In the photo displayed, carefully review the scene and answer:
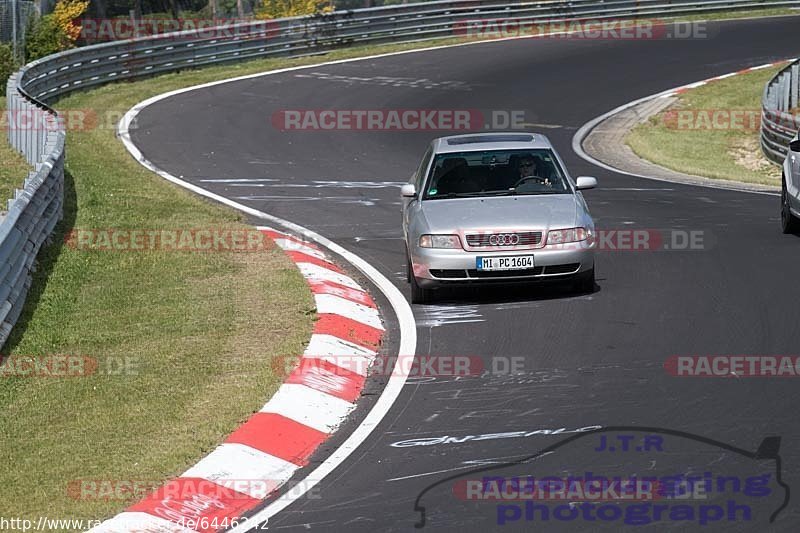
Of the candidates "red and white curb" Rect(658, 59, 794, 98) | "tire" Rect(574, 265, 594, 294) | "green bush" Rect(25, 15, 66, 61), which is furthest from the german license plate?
"green bush" Rect(25, 15, 66, 61)

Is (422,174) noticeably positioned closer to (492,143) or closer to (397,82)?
(492,143)

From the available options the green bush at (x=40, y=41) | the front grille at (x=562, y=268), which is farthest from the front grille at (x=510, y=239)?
the green bush at (x=40, y=41)

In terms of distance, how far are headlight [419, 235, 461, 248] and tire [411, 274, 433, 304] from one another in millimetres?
332

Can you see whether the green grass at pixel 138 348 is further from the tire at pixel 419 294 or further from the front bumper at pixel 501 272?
the front bumper at pixel 501 272

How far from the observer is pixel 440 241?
12.1 meters

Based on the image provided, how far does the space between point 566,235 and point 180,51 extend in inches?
908

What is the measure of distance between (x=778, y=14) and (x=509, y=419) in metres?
40.5

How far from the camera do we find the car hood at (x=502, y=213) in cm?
1203

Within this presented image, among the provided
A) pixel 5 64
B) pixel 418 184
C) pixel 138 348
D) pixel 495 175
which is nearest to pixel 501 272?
pixel 495 175

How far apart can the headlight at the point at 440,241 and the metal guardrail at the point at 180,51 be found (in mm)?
3677

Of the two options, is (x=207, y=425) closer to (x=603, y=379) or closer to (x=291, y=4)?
(x=603, y=379)

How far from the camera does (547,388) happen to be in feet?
30.0

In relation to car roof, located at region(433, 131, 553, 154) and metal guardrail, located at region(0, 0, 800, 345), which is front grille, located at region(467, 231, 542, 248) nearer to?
car roof, located at region(433, 131, 553, 154)

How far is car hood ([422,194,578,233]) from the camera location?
39.5 ft
